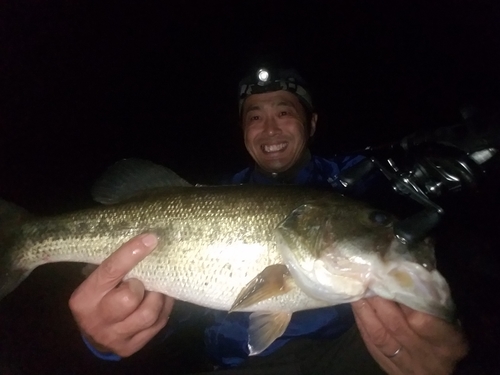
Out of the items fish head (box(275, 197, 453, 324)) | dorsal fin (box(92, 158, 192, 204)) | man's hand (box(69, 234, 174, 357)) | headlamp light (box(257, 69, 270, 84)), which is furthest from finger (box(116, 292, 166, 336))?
headlamp light (box(257, 69, 270, 84))

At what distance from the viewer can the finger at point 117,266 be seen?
140 cm

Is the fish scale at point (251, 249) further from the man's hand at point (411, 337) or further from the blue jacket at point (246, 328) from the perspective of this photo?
the blue jacket at point (246, 328)

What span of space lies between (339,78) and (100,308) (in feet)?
40.1

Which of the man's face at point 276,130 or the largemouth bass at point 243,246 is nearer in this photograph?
the largemouth bass at point 243,246

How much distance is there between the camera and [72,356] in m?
2.89

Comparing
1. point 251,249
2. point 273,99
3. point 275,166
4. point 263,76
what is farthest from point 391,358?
point 263,76

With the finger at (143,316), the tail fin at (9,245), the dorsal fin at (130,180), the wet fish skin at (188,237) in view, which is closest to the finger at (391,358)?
the wet fish skin at (188,237)

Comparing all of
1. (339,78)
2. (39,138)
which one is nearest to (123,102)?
(39,138)

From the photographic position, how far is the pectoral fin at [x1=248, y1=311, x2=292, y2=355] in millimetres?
1438

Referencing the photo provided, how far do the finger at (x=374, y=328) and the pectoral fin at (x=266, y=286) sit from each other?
27cm

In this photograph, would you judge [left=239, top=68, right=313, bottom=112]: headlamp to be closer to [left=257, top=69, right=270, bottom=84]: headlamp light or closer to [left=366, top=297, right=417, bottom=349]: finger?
[left=257, top=69, right=270, bottom=84]: headlamp light

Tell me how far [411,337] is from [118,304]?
3.70ft

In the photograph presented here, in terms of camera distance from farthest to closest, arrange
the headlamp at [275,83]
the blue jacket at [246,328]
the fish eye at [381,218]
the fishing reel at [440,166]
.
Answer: the headlamp at [275,83] → the blue jacket at [246,328] → the fish eye at [381,218] → the fishing reel at [440,166]

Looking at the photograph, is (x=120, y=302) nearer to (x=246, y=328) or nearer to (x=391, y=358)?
(x=246, y=328)
